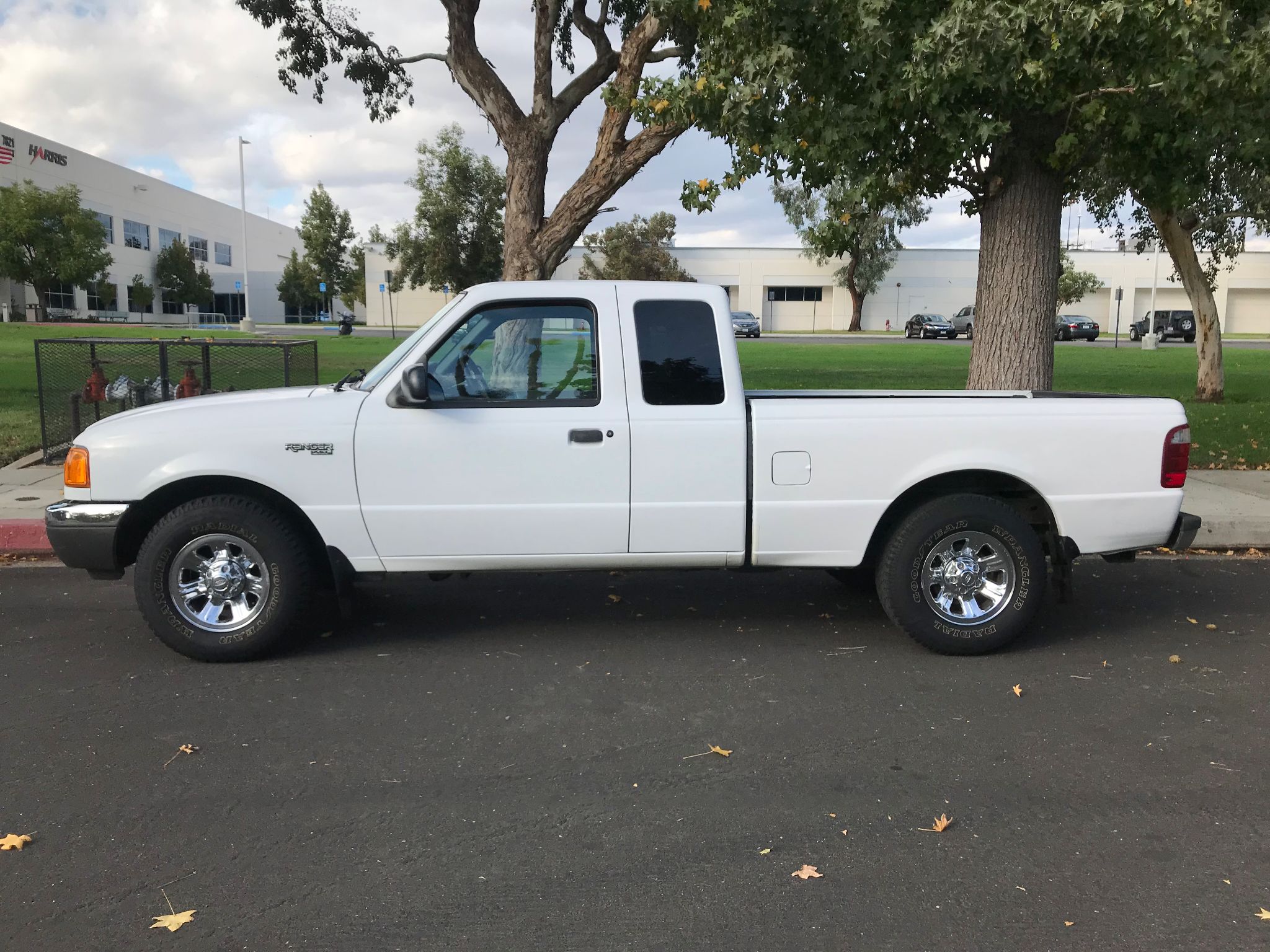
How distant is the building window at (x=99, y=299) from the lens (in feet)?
202

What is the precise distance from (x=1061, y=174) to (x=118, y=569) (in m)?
8.22

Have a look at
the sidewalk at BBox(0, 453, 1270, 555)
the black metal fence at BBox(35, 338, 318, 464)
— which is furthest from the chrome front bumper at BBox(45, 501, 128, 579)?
the black metal fence at BBox(35, 338, 318, 464)

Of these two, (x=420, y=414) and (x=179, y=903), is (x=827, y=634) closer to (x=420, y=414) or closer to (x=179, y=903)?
(x=420, y=414)

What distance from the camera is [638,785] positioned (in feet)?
13.2

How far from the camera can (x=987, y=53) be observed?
7.66 meters

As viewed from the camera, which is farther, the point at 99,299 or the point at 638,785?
the point at 99,299

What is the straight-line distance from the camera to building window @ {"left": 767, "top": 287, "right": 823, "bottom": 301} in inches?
3095

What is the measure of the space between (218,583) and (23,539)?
369 centimetres

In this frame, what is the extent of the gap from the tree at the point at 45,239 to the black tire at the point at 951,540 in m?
54.8

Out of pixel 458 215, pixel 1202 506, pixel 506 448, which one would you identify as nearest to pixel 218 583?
pixel 506 448

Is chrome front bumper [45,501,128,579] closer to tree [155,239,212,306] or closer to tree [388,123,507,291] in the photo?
tree [388,123,507,291]

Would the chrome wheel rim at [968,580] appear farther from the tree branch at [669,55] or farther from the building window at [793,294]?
the building window at [793,294]

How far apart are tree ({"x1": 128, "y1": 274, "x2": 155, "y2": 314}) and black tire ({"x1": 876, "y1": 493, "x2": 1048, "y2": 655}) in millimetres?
71847

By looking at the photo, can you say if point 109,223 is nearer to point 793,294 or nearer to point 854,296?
point 793,294
